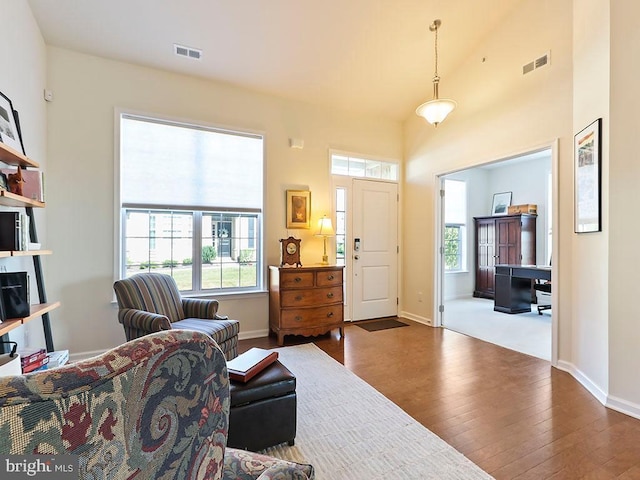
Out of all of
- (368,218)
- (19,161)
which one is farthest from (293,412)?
(368,218)


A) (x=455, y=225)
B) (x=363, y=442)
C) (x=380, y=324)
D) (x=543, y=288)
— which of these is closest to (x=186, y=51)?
(x=363, y=442)

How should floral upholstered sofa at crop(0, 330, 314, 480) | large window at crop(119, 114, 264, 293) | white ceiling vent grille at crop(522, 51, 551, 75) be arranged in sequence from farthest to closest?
1. large window at crop(119, 114, 264, 293)
2. white ceiling vent grille at crop(522, 51, 551, 75)
3. floral upholstered sofa at crop(0, 330, 314, 480)

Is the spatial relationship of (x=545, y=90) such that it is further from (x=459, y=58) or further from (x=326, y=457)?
(x=326, y=457)

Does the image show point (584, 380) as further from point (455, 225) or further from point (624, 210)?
point (455, 225)

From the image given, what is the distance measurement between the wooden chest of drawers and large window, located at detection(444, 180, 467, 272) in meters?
4.11

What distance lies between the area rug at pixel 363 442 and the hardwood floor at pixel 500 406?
0.13 metres

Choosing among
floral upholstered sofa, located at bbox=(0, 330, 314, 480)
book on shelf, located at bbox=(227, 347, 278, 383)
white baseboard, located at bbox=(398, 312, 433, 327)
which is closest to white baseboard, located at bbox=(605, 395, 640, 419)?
white baseboard, located at bbox=(398, 312, 433, 327)

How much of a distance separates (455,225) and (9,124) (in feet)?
24.3

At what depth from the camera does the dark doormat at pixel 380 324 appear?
4535 mm

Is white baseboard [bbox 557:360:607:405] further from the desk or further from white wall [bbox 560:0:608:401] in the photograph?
the desk

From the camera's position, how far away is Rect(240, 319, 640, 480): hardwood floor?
183cm

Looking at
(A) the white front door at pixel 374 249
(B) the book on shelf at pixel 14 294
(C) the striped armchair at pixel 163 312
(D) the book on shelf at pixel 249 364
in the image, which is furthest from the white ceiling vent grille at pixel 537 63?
(B) the book on shelf at pixel 14 294

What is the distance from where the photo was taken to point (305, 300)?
155 inches

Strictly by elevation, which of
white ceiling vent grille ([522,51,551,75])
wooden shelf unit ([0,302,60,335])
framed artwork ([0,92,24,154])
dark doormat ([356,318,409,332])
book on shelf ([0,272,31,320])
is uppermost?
white ceiling vent grille ([522,51,551,75])
